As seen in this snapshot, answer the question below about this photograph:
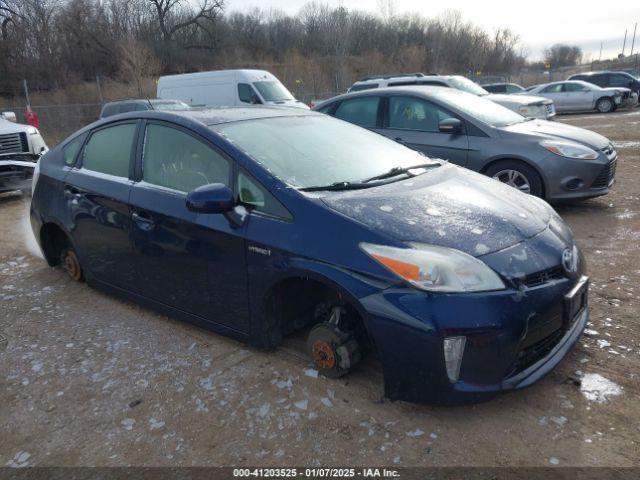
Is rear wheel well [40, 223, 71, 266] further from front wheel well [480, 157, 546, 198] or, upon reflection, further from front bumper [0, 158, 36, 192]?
front wheel well [480, 157, 546, 198]

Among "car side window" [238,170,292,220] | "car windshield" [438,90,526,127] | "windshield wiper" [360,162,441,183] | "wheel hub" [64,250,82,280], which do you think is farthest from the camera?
"car windshield" [438,90,526,127]

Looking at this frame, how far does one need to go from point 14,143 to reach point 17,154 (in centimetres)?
23

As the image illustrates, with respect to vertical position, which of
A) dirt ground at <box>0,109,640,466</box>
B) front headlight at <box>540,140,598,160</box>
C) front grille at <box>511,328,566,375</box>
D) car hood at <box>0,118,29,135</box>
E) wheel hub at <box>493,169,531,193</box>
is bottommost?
dirt ground at <box>0,109,640,466</box>

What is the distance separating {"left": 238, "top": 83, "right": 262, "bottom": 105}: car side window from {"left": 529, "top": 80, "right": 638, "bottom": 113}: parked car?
13370 mm

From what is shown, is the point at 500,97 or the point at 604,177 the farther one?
the point at 500,97

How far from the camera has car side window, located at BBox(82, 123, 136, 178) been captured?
3.83 m

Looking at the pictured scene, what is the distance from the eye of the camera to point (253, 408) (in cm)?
278

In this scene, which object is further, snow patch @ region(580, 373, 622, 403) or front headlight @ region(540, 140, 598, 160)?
front headlight @ region(540, 140, 598, 160)

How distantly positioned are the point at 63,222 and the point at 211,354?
1953mm

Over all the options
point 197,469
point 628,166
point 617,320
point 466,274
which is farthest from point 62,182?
point 628,166

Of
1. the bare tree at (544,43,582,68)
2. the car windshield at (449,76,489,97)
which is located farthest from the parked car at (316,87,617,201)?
the bare tree at (544,43,582,68)

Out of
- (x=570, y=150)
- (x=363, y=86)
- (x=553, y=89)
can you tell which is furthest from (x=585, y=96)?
(x=570, y=150)

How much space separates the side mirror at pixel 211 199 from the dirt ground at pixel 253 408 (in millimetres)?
994

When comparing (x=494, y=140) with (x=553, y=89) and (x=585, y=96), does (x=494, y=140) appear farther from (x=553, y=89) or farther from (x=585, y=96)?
(x=553, y=89)
